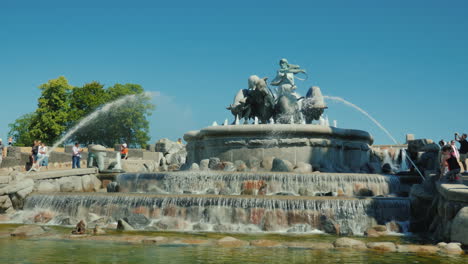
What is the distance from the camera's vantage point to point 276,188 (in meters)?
14.2

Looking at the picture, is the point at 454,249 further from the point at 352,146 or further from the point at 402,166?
the point at 402,166

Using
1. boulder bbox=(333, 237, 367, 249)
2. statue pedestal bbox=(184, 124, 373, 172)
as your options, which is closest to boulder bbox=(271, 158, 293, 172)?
statue pedestal bbox=(184, 124, 373, 172)

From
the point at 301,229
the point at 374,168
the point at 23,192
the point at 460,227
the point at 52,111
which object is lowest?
the point at 301,229

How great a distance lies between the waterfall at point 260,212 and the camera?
1130 centimetres

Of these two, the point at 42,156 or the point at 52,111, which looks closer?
the point at 42,156

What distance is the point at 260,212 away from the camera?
37.6ft

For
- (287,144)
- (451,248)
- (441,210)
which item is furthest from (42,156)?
(451,248)

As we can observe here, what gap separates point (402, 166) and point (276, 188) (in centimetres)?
1251

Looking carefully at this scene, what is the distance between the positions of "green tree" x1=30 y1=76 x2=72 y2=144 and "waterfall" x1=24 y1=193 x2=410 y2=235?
150ft

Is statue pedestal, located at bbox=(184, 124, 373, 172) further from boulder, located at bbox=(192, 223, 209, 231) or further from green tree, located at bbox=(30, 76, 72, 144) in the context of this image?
green tree, located at bbox=(30, 76, 72, 144)

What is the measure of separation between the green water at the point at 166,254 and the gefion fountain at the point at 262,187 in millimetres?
3092

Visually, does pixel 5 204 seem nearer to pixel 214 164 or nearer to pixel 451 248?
pixel 214 164

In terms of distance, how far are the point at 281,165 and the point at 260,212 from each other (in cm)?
566

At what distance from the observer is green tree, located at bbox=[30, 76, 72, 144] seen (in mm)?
55062
